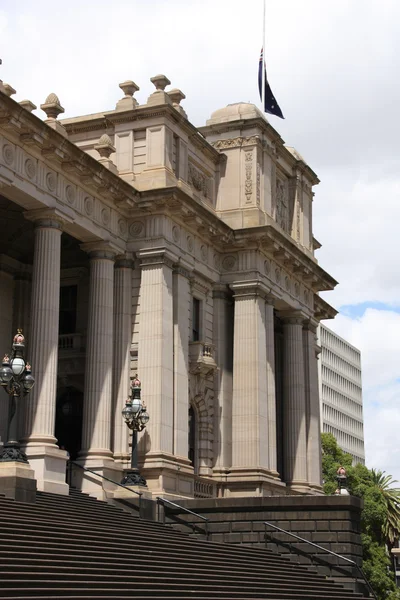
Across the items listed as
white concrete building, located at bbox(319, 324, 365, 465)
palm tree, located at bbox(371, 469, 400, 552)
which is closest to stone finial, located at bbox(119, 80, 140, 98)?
palm tree, located at bbox(371, 469, 400, 552)

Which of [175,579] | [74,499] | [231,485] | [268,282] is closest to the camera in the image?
[175,579]

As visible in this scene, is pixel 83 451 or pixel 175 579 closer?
pixel 175 579

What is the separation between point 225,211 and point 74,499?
18.2 metres

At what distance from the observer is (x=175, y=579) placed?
24312 mm

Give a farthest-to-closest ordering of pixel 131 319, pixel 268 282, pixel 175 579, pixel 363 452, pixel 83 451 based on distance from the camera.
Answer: pixel 363 452
pixel 268 282
pixel 131 319
pixel 83 451
pixel 175 579

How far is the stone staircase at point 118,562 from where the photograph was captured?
20.6 m

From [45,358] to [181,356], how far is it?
7.58 metres

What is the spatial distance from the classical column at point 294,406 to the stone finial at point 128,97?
14022 mm

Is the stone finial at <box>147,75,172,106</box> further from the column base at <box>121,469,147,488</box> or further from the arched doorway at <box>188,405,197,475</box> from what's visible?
the column base at <box>121,469,147,488</box>

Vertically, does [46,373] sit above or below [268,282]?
below

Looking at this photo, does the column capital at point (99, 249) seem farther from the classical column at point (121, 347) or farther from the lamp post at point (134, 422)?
the lamp post at point (134, 422)

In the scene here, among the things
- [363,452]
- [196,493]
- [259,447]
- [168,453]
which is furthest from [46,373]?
[363,452]

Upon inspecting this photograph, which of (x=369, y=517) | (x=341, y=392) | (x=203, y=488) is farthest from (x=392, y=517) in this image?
(x=341, y=392)

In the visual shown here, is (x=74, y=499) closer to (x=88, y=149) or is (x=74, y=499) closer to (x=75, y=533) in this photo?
(x=75, y=533)
